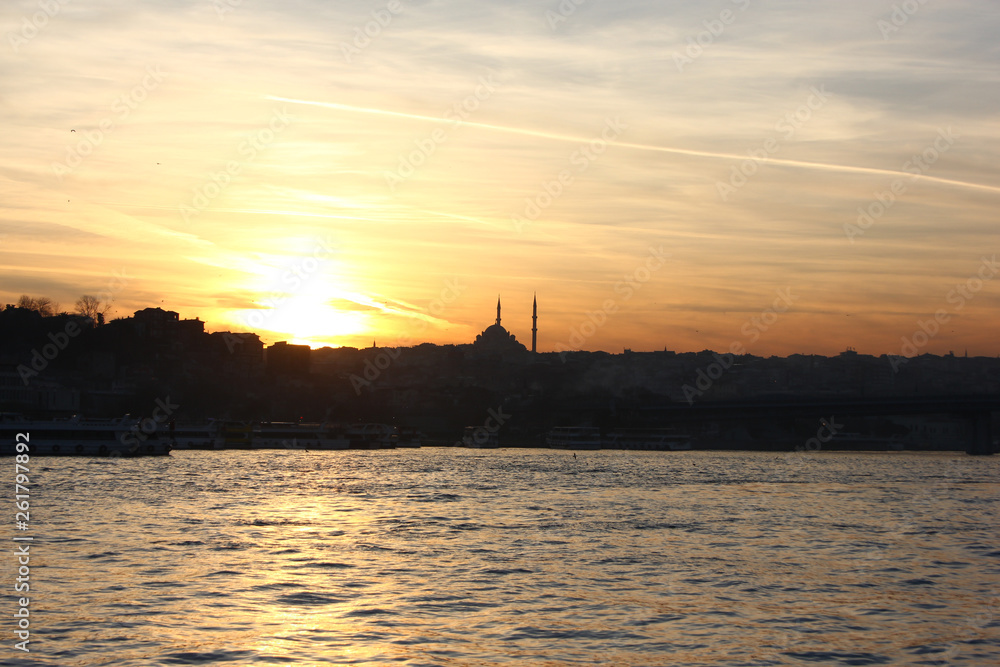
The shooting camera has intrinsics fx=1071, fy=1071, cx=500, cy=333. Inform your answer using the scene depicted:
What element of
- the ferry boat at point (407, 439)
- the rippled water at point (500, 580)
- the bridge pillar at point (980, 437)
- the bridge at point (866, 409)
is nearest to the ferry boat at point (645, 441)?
the bridge at point (866, 409)

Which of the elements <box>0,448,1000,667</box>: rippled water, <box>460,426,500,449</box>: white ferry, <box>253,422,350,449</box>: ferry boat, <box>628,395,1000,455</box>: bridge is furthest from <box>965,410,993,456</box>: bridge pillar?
<box>0,448,1000,667</box>: rippled water

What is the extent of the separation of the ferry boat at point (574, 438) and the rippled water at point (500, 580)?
89.0 metres

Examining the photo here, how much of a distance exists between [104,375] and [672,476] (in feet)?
379

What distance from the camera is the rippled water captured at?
17.7 meters

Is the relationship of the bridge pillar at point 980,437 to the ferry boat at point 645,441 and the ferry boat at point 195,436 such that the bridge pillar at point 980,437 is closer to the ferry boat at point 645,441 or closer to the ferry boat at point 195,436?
the ferry boat at point 645,441

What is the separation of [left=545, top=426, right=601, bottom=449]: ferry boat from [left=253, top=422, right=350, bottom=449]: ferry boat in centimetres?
3195

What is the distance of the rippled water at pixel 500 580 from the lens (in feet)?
58.0

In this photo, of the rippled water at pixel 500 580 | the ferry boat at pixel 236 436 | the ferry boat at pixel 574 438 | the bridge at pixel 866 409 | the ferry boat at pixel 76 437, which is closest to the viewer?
the rippled water at pixel 500 580

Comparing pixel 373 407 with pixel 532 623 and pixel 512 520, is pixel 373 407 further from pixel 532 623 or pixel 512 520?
pixel 532 623

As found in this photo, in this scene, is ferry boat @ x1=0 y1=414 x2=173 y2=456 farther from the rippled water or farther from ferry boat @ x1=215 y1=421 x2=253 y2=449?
the rippled water

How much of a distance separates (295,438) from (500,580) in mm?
100541

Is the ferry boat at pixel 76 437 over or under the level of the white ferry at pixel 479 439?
over

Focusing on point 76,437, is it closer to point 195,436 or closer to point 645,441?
point 195,436

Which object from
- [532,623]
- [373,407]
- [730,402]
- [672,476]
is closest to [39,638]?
[532,623]
